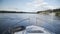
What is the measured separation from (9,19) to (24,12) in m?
0.22

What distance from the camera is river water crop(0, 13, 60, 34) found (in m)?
1.32

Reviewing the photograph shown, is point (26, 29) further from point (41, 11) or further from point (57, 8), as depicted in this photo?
point (57, 8)

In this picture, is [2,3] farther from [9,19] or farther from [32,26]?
[32,26]

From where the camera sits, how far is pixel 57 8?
53.1 inches

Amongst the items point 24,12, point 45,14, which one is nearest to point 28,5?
point 24,12

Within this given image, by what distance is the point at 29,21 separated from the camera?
1.34 meters

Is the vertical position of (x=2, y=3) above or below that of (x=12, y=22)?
above

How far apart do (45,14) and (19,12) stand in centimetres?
36

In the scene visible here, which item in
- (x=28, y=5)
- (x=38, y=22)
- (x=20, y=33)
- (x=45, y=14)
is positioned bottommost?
(x=20, y=33)

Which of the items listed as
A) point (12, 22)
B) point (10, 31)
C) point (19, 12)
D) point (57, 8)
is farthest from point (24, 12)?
point (57, 8)

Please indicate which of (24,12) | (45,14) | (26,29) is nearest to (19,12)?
(24,12)

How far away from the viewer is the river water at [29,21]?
1.32 m

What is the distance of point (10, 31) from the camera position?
51.9 inches

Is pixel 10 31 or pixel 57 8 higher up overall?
pixel 57 8
